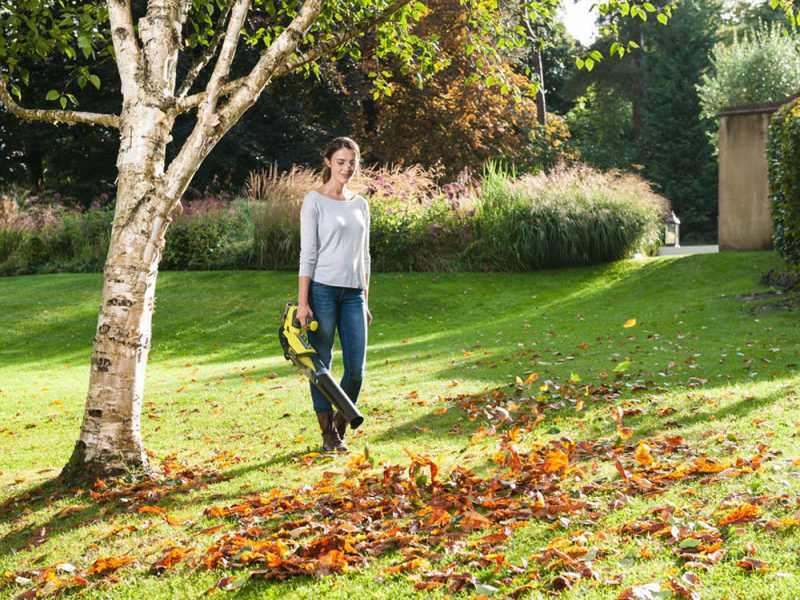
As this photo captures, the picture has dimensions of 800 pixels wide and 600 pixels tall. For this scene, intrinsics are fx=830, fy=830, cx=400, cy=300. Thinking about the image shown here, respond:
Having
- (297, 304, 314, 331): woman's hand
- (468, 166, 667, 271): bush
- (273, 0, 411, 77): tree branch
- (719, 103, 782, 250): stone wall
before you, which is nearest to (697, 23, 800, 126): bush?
(719, 103, 782, 250): stone wall

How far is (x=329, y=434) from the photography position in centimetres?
557

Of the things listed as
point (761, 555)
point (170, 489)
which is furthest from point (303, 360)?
point (761, 555)

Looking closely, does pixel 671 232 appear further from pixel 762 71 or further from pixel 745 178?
pixel 745 178

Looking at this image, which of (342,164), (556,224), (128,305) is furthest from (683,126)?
(128,305)

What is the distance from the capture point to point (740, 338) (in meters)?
9.37

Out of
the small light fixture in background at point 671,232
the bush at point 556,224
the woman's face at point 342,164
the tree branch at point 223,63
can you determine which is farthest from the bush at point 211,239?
the small light fixture in background at point 671,232

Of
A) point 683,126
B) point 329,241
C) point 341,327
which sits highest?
point 683,126

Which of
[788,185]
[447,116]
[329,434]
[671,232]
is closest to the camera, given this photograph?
[329,434]

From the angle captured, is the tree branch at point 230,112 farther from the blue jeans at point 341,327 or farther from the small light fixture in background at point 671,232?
the small light fixture in background at point 671,232

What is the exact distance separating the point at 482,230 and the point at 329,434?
38.4 feet

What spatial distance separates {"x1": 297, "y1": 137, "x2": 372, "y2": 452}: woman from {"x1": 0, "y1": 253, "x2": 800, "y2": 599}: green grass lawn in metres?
0.76

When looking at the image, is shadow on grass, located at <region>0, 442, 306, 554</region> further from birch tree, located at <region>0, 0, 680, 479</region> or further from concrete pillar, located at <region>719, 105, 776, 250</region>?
concrete pillar, located at <region>719, 105, 776, 250</region>

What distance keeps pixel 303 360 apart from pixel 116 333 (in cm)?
113

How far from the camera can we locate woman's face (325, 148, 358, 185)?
5258 millimetres
